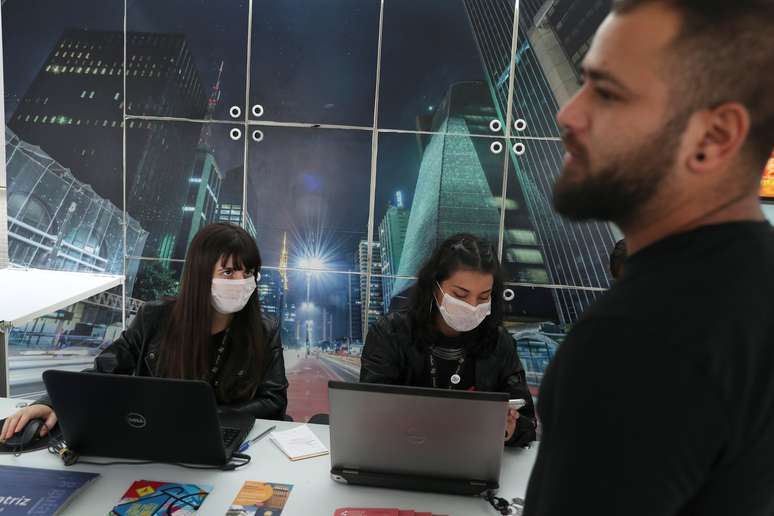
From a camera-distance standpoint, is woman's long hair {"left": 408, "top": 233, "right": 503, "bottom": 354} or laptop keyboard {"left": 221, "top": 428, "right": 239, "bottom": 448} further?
woman's long hair {"left": 408, "top": 233, "right": 503, "bottom": 354}

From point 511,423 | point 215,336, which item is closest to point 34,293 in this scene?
point 215,336

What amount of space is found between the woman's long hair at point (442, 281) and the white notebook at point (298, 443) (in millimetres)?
552

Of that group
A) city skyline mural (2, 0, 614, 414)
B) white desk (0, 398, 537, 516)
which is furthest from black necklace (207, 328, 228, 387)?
city skyline mural (2, 0, 614, 414)

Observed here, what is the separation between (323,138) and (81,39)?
1.49 m

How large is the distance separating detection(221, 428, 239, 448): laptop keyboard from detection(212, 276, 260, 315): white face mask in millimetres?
489

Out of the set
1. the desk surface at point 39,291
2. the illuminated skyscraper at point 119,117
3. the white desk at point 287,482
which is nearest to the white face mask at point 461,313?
the white desk at point 287,482

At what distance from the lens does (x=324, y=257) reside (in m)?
3.11

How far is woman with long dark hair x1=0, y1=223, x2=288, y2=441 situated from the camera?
6.17 ft

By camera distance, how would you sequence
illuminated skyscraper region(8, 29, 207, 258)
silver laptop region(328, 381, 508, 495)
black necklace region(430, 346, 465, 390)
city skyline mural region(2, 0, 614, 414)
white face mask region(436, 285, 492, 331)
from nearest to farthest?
silver laptop region(328, 381, 508, 495)
white face mask region(436, 285, 492, 331)
black necklace region(430, 346, 465, 390)
city skyline mural region(2, 0, 614, 414)
illuminated skyscraper region(8, 29, 207, 258)

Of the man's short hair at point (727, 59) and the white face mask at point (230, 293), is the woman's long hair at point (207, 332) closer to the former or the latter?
the white face mask at point (230, 293)

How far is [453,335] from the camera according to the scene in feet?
6.57

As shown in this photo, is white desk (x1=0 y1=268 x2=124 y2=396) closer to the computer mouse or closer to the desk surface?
the desk surface

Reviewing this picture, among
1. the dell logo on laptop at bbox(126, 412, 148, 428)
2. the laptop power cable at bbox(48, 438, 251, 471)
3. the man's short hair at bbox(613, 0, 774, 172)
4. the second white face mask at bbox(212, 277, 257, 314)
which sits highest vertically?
the man's short hair at bbox(613, 0, 774, 172)

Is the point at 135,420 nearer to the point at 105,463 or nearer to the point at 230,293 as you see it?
the point at 105,463
